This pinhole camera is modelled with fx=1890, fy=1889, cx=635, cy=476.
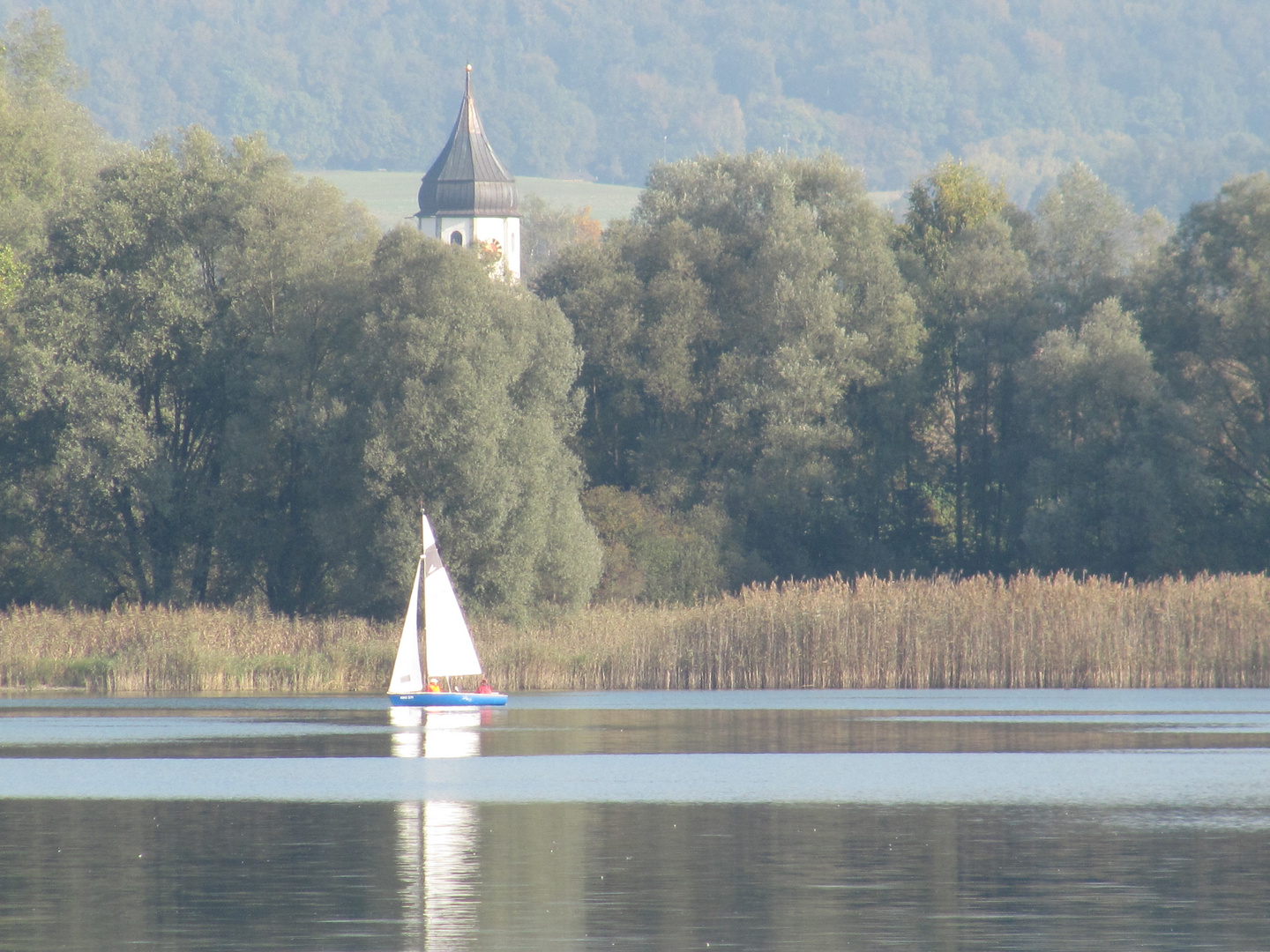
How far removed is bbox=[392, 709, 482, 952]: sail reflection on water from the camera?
14.2m

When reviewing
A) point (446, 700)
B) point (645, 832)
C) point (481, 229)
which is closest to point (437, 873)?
point (645, 832)

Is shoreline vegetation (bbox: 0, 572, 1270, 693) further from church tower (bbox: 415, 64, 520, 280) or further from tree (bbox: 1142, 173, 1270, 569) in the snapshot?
church tower (bbox: 415, 64, 520, 280)

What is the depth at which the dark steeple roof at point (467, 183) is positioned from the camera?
120m

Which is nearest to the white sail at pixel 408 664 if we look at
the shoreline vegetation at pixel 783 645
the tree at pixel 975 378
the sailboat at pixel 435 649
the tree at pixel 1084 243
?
the sailboat at pixel 435 649

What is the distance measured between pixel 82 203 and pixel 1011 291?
28353 millimetres

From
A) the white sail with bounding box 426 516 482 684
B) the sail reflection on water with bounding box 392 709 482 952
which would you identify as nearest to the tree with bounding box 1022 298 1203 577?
the white sail with bounding box 426 516 482 684

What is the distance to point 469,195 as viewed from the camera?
392 ft

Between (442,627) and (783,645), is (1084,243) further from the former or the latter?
(442,627)

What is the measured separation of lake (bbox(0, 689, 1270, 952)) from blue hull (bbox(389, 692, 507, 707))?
8.30ft

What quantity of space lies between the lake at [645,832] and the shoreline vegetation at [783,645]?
14.5 ft

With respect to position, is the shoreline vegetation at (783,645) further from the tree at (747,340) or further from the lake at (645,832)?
the tree at (747,340)

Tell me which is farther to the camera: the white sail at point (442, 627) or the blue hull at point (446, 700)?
the white sail at point (442, 627)

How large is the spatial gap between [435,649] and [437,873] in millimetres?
22314

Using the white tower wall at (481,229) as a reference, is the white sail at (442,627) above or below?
below
